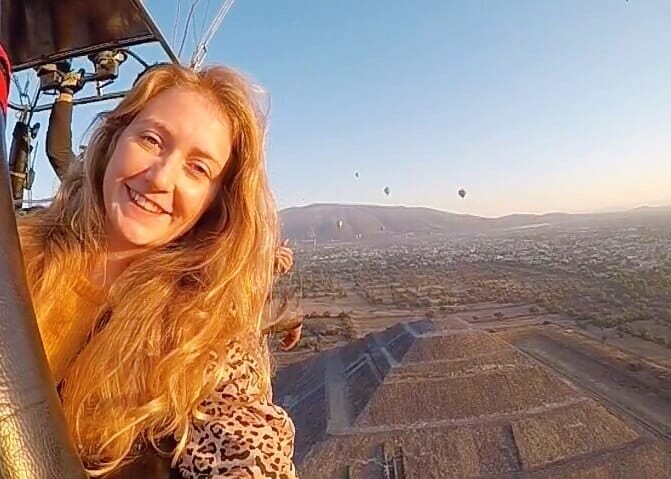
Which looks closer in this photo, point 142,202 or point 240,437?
point 240,437

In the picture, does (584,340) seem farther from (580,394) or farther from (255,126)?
(255,126)

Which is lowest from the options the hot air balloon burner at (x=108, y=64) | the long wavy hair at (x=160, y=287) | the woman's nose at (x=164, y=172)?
the long wavy hair at (x=160, y=287)

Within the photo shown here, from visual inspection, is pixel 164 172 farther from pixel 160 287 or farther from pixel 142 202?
pixel 160 287

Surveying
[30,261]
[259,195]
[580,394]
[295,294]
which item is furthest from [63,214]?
[580,394]

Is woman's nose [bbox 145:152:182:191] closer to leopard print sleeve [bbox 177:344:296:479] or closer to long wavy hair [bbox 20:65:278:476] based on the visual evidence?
long wavy hair [bbox 20:65:278:476]

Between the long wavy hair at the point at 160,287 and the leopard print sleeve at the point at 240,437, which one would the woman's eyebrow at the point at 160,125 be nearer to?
the long wavy hair at the point at 160,287

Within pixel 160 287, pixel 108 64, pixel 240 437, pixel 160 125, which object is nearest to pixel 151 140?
pixel 160 125

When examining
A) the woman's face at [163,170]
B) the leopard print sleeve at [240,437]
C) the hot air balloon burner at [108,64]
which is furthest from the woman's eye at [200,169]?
the hot air balloon burner at [108,64]
